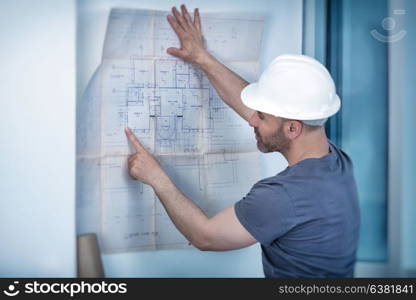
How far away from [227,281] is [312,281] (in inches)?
9.9

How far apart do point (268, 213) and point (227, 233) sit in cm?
13

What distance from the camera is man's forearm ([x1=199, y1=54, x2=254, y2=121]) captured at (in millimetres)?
1590

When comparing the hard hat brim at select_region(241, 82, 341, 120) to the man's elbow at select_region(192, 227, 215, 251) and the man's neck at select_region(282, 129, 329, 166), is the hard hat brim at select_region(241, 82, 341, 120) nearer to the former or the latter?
the man's neck at select_region(282, 129, 329, 166)

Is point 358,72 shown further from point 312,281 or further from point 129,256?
point 129,256

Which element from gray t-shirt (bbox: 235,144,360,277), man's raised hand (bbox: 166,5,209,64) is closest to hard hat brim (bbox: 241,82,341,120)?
gray t-shirt (bbox: 235,144,360,277)

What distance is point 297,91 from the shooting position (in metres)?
1.35

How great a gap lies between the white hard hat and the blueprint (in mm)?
284

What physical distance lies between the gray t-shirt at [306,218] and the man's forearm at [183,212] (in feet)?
0.38

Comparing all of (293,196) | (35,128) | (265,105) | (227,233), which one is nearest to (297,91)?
(265,105)

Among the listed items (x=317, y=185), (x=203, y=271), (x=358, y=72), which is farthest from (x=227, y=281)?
(x=358, y=72)

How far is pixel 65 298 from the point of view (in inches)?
54.6

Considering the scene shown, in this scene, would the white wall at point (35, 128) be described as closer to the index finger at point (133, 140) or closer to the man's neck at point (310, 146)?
the index finger at point (133, 140)

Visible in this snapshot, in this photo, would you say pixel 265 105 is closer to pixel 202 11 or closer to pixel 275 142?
pixel 275 142

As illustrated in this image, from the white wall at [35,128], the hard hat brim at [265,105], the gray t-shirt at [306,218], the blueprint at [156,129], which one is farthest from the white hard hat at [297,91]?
the white wall at [35,128]
